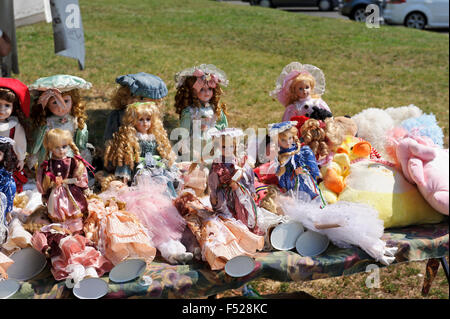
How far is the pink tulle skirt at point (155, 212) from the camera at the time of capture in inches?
128

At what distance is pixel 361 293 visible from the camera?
14.0 feet

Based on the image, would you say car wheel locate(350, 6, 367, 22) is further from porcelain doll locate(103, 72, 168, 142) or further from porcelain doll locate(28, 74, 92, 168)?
porcelain doll locate(28, 74, 92, 168)

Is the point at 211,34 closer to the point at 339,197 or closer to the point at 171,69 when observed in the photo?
the point at 171,69

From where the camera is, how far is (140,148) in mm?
3840

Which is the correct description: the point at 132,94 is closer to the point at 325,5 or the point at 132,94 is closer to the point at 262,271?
the point at 262,271

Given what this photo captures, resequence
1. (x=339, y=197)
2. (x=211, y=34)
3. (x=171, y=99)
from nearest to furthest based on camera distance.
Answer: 1. (x=339, y=197)
2. (x=171, y=99)
3. (x=211, y=34)

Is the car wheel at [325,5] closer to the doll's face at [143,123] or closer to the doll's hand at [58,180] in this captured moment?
the doll's face at [143,123]

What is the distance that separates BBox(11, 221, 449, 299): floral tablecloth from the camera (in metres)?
2.84

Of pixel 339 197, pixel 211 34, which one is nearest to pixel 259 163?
pixel 339 197

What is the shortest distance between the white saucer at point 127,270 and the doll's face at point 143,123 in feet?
3.98

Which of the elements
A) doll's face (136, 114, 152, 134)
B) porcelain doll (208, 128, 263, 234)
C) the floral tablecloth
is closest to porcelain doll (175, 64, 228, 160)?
doll's face (136, 114, 152, 134)

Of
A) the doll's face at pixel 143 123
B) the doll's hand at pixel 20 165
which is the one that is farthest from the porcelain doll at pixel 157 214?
the doll's hand at pixel 20 165

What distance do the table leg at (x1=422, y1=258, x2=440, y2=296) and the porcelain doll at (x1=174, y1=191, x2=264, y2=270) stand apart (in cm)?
159

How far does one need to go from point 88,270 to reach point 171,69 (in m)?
6.05
